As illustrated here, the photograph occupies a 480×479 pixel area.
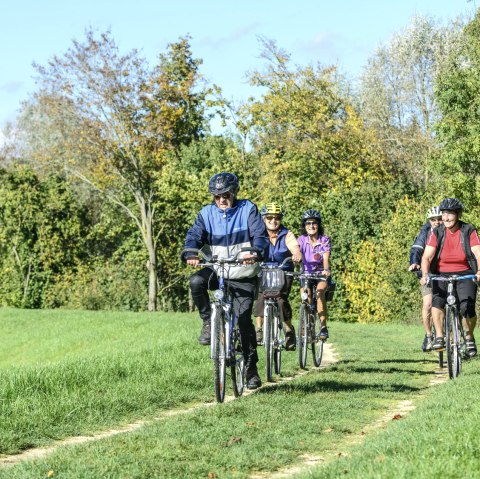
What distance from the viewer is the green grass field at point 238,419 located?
260 inches

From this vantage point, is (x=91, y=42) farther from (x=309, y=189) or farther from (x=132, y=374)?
(x=132, y=374)

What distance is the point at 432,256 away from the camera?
12.0 metres

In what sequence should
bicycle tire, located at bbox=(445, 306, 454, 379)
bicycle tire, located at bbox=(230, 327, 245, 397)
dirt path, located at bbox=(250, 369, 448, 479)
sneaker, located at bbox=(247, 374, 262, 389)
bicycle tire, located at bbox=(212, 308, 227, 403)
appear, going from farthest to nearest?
bicycle tire, located at bbox=(445, 306, 454, 379)
sneaker, located at bbox=(247, 374, 262, 389)
bicycle tire, located at bbox=(230, 327, 245, 397)
bicycle tire, located at bbox=(212, 308, 227, 403)
dirt path, located at bbox=(250, 369, 448, 479)

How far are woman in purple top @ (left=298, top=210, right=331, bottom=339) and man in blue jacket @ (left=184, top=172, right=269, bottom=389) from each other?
3.63 m

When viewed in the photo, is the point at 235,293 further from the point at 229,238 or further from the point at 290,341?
the point at 290,341

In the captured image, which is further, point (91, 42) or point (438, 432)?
point (91, 42)

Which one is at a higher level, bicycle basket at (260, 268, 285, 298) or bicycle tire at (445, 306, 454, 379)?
bicycle basket at (260, 268, 285, 298)

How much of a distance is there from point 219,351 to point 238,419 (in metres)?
1.20

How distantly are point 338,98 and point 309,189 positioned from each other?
5074 millimetres

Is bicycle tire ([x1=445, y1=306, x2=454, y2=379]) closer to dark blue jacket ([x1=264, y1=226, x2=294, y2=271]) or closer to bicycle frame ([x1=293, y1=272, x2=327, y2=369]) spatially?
bicycle frame ([x1=293, y1=272, x2=327, y2=369])

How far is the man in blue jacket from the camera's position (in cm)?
1006

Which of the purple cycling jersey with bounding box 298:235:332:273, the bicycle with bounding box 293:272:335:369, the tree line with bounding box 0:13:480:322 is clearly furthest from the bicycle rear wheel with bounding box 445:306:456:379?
the tree line with bounding box 0:13:480:322

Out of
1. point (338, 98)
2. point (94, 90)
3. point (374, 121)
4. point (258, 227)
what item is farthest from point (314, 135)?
point (258, 227)

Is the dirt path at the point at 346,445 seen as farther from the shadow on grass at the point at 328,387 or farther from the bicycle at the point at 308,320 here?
the bicycle at the point at 308,320
